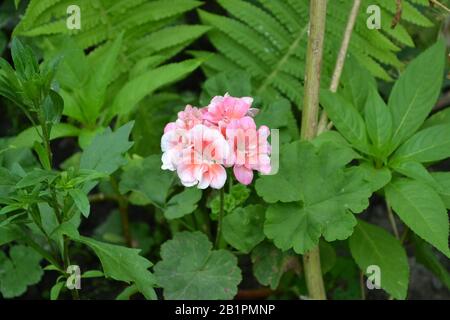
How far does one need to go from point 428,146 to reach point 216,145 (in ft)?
1.74

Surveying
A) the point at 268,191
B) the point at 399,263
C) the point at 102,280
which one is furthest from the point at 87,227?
the point at 399,263

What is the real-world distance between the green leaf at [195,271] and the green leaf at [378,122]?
0.43 meters

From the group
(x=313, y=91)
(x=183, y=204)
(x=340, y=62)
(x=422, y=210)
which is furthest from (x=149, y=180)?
(x=422, y=210)

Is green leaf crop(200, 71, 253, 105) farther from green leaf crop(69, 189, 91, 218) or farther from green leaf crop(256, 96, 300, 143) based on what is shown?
green leaf crop(69, 189, 91, 218)

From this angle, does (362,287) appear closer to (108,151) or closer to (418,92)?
(418,92)

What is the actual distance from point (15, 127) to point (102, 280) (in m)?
0.65

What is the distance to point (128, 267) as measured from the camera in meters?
1.45

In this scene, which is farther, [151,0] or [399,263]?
[151,0]

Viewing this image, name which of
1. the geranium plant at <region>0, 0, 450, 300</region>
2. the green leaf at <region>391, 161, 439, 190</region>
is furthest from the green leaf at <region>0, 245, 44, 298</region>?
the green leaf at <region>391, 161, 439, 190</region>

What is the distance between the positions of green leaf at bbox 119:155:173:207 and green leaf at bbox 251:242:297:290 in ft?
0.92

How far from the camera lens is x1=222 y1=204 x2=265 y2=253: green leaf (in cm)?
165

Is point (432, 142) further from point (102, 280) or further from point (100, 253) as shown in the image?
point (102, 280)

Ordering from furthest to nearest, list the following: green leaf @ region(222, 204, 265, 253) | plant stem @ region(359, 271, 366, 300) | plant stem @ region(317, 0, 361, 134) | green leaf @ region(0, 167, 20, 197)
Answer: plant stem @ region(359, 271, 366, 300) < plant stem @ region(317, 0, 361, 134) < green leaf @ region(222, 204, 265, 253) < green leaf @ region(0, 167, 20, 197)

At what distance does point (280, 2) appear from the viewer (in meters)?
2.08
